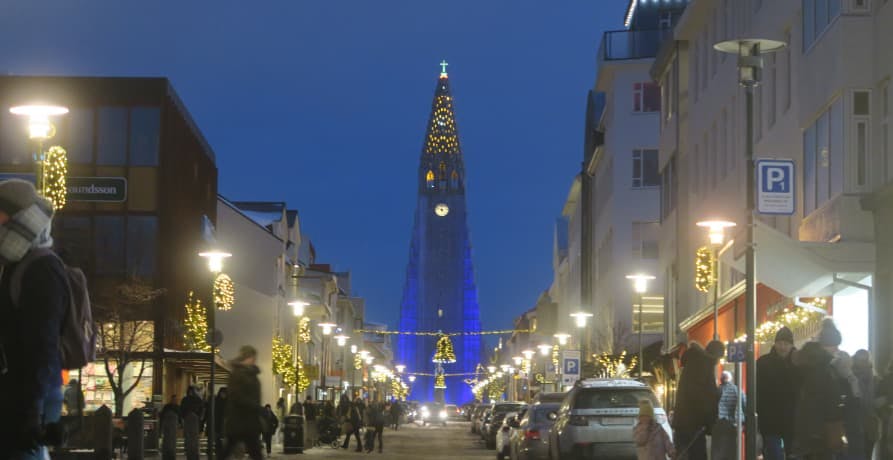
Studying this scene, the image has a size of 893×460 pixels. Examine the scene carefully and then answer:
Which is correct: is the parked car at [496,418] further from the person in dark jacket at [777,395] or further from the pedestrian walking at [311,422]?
the person in dark jacket at [777,395]

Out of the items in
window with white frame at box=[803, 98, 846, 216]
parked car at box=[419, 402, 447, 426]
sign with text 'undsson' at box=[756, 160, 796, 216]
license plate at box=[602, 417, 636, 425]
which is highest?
window with white frame at box=[803, 98, 846, 216]

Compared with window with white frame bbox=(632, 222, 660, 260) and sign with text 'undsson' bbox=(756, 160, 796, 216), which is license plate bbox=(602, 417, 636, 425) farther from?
window with white frame bbox=(632, 222, 660, 260)

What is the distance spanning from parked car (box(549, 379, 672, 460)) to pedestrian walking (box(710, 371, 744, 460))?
2.93 meters

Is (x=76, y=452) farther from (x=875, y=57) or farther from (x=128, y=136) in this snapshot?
(x=128, y=136)

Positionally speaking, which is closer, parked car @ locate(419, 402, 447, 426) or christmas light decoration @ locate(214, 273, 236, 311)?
christmas light decoration @ locate(214, 273, 236, 311)

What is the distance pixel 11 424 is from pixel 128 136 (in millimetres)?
51791

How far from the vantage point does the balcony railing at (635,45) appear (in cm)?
8312

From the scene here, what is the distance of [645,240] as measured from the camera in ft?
269

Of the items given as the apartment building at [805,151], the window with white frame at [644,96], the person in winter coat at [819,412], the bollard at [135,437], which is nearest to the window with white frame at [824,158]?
the apartment building at [805,151]

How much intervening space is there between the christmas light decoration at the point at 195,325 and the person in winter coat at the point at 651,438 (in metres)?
34.8

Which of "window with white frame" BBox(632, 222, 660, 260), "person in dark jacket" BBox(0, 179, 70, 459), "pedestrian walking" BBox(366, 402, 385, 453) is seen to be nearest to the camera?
"person in dark jacket" BBox(0, 179, 70, 459)

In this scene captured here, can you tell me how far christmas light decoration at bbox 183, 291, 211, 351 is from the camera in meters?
54.9

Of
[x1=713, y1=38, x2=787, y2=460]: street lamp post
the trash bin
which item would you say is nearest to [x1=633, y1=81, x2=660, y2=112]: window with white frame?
the trash bin

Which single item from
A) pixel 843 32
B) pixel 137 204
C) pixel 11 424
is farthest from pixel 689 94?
pixel 11 424
